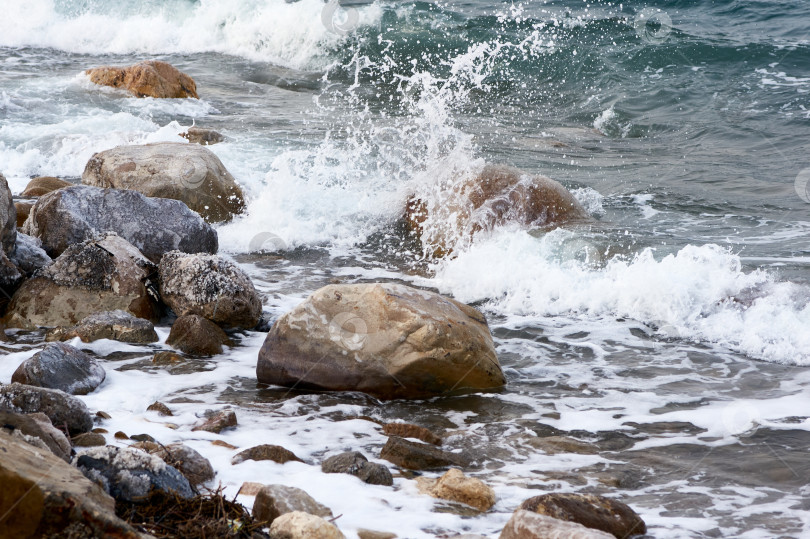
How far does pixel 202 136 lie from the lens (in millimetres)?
10156

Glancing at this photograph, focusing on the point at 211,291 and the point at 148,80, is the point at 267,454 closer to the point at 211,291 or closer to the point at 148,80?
the point at 211,291

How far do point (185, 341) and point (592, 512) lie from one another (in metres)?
2.76

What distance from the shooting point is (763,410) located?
421 cm

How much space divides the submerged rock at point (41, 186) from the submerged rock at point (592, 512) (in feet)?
19.8

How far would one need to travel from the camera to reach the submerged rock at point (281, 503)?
2676 mm

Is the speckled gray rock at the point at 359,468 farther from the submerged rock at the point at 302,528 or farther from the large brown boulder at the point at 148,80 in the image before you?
the large brown boulder at the point at 148,80

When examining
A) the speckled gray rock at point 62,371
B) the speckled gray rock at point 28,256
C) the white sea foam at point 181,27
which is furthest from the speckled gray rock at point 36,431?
the white sea foam at point 181,27

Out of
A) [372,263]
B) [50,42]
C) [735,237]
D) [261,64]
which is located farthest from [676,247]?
[50,42]

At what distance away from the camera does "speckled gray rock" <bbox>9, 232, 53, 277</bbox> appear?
5207 millimetres

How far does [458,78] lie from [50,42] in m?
9.82

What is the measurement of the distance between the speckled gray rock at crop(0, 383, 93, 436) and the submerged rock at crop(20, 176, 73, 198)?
4610 millimetres

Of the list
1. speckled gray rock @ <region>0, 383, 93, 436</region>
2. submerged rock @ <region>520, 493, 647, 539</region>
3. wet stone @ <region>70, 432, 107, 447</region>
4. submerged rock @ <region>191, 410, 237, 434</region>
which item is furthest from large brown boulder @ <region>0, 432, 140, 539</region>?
submerged rock @ <region>191, 410, 237, 434</region>

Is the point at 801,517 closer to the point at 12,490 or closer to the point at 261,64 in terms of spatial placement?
the point at 12,490

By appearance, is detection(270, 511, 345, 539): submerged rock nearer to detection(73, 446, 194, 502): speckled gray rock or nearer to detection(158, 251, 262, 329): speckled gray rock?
detection(73, 446, 194, 502): speckled gray rock
